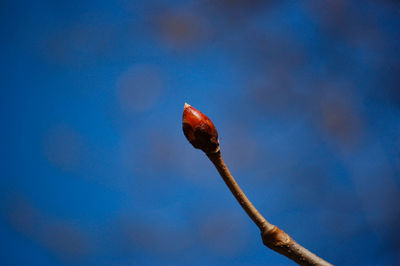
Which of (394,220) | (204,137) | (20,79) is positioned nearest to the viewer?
(204,137)

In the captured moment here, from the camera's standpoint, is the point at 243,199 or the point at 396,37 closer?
the point at 243,199

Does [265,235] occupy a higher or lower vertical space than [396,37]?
lower

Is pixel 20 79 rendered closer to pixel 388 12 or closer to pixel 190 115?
pixel 190 115

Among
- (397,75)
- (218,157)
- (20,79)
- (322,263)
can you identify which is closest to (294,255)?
(322,263)

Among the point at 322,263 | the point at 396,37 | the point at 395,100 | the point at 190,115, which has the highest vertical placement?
the point at 396,37
